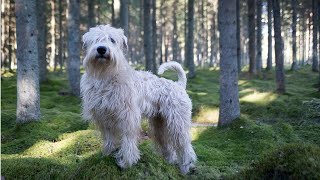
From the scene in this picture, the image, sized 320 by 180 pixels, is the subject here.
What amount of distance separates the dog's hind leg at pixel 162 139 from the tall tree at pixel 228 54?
4775 mm

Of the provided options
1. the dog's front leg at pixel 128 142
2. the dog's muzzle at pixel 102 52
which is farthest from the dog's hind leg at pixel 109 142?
the dog's muzzle at pixel 102 52

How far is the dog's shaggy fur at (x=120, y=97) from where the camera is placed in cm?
502

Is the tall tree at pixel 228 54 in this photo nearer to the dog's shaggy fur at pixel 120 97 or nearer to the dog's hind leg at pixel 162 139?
the dog's hind leg at pixel 162 139

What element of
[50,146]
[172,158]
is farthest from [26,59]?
[172,158]

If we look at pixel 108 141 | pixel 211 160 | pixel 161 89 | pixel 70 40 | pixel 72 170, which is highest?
pixel 70 40

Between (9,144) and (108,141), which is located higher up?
(108,141)

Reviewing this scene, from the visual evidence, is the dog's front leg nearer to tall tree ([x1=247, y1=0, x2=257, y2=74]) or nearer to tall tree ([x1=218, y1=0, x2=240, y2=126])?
tall tree ([x1=218, y1=0, x2=240, y2=126])

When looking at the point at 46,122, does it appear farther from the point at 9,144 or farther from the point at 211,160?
the point at 211,160

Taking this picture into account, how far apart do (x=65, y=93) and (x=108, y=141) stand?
14032mm

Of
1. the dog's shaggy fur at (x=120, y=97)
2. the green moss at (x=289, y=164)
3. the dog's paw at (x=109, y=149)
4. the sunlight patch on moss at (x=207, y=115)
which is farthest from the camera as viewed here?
the sunlight patch on moss at (x=207, y=115)

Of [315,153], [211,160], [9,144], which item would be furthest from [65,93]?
[315,153]

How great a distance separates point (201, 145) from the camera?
9742mm

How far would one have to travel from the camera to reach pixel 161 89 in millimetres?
6035

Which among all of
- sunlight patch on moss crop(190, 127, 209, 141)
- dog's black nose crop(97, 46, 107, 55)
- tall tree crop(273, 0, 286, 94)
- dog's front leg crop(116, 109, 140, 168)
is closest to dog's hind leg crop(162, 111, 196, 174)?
dog's front leg crop(116, 109, 140, 168)
